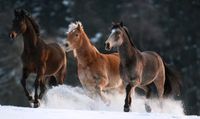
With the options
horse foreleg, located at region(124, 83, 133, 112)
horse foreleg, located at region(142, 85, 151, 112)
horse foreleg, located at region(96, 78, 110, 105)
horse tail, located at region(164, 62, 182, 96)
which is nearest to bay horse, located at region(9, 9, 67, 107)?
horse foreleg, located at region(96, 78, 110, 105)

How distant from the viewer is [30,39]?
66.2 feet

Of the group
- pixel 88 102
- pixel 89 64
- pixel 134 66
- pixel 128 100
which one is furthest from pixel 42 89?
pixel 128 100

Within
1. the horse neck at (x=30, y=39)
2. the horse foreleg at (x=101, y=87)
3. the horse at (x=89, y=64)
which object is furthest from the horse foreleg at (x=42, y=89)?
the horse foreleg at (x=101, y=87)

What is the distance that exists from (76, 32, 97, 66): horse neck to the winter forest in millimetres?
22434

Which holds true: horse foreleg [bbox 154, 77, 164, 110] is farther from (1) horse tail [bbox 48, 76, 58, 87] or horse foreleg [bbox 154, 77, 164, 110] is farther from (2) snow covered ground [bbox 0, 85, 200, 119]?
(1) horse tail [bbox 48, 76, 58, 87]

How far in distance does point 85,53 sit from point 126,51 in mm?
1820

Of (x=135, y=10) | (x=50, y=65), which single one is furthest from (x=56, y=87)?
(x=135, y=10)

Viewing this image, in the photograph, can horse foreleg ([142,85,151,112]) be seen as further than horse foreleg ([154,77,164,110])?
No

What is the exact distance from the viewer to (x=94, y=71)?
20.8 metres

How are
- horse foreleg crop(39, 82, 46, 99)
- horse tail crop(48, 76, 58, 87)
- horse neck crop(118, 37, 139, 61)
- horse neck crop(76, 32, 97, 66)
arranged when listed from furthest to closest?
horse tail crop(48, 76, 58, 87) → horse neck crop(76, 32, 97, 66) → horse foreleg crop(39, 82, 46, 99) → horse neck crop(118, 37, 139, 61)

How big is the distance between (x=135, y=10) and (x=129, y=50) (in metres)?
40.0

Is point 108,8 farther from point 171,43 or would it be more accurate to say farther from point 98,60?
point 98,60

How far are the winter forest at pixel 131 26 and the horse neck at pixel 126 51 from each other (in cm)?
2416

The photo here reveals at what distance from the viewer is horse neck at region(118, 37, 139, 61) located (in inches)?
763
